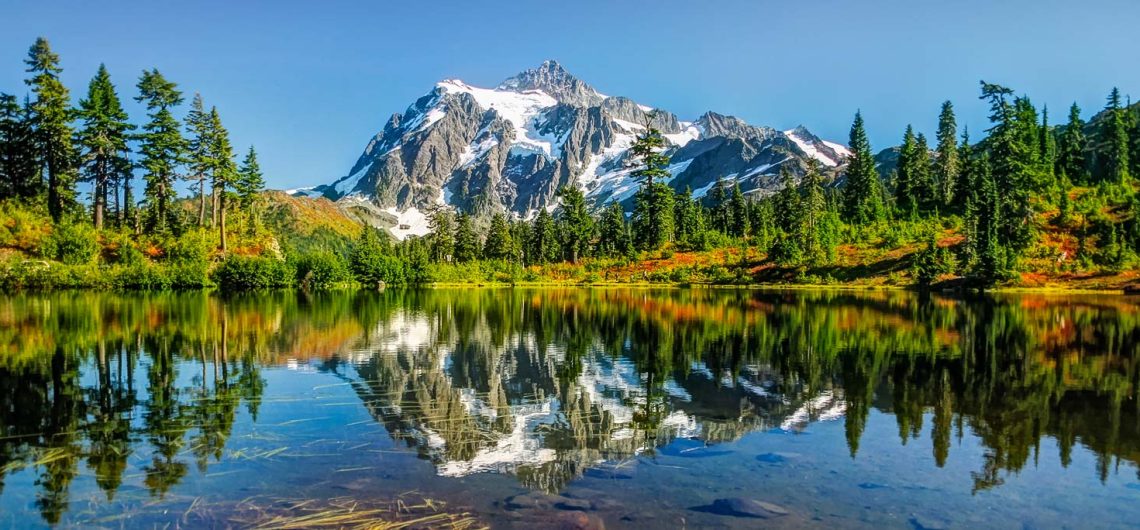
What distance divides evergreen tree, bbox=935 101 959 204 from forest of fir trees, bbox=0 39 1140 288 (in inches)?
11.8

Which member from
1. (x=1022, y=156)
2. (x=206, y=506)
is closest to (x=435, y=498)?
(x=206, y=506)

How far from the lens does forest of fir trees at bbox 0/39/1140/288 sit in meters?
64.5

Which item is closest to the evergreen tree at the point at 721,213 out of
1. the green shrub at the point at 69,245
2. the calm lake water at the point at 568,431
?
the green shrub at the point at 69,245

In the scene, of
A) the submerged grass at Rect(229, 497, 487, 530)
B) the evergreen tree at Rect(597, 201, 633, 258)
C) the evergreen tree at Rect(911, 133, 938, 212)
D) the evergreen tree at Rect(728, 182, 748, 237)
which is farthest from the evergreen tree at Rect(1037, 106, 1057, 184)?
the submerged grass at Rect(229, 497, 487, 530)

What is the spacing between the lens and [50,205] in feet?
211

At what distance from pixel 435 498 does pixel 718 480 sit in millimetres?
4195

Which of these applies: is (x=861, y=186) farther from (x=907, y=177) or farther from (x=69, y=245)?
(x=69, y=245)

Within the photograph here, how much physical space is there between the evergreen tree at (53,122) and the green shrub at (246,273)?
15.0m

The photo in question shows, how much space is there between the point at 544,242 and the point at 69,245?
259 ft

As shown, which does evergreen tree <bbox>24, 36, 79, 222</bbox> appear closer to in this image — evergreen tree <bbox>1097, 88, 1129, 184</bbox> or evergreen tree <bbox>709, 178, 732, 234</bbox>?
evergreen tree <bbox>709, 178, 732, 234</bbox>

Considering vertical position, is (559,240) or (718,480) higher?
(559,240)

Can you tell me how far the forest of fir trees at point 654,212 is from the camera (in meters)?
64.5

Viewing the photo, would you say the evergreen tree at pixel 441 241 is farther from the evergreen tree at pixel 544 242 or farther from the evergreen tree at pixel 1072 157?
the evergreen tree at pixel 1072 157

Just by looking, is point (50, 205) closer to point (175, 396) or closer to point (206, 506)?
point (175, 396)
